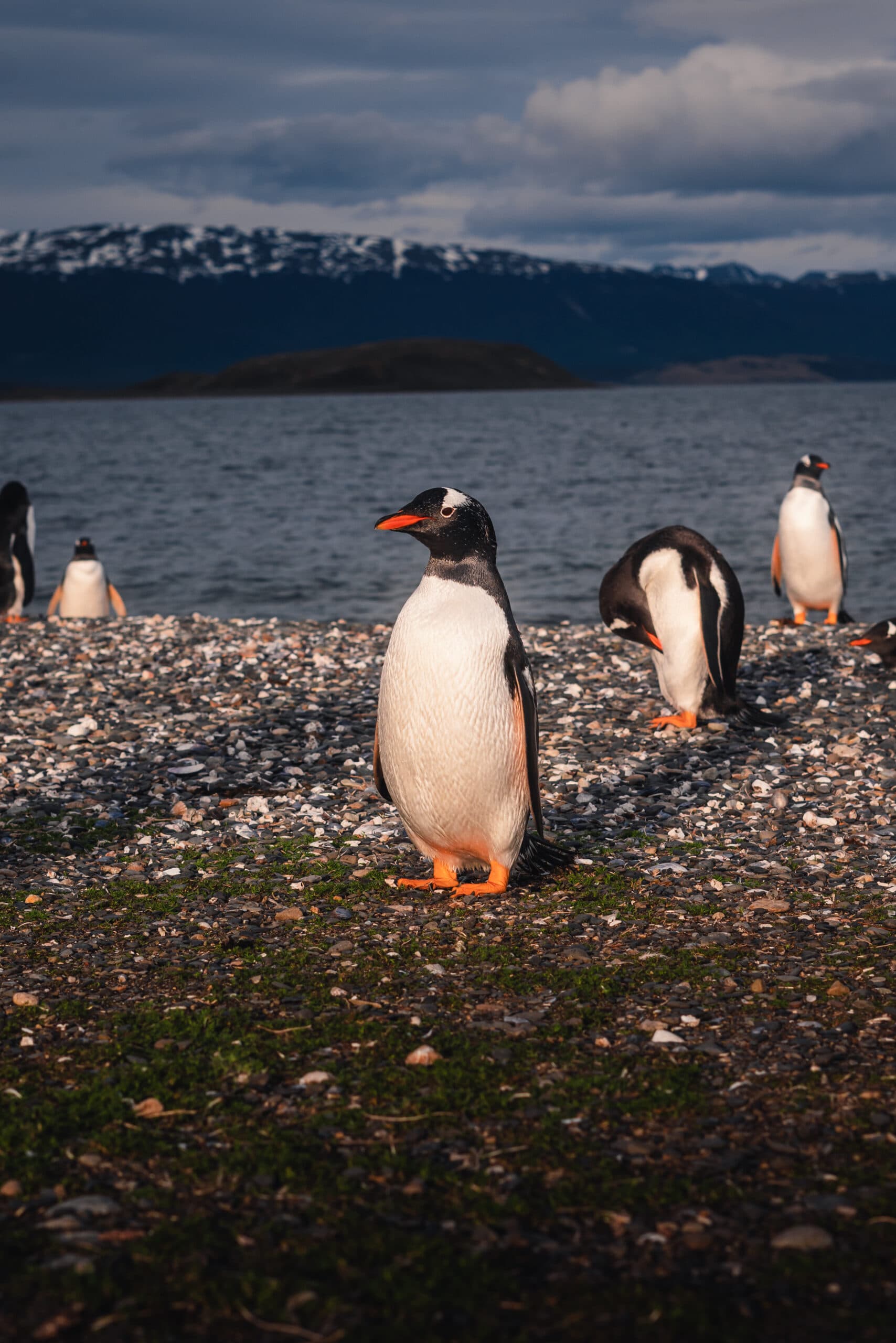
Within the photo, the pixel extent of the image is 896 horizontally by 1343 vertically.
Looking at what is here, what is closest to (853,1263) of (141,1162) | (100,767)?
(141,1162)

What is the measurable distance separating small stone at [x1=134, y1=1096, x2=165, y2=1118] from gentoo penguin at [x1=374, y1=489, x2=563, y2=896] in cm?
243

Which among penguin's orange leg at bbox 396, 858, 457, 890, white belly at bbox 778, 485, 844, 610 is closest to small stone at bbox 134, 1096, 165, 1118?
penguin's orange leg at bbox 396, 858, 457, 890

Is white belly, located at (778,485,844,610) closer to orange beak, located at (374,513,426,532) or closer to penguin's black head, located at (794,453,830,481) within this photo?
penguin's black head, located at (794,453,830,481)

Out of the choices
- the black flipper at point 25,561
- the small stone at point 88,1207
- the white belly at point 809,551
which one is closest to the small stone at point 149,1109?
the small stone at point 88,1207

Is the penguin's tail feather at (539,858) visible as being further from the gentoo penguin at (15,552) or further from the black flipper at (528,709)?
the gentoo penguin at (15,552)

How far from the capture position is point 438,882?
21.7 ft

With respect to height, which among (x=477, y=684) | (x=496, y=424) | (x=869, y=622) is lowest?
(x=869, y=622)

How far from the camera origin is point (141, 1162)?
3.87m

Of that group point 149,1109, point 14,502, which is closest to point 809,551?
point 14,502

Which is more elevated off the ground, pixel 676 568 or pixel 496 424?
pixel 496 424

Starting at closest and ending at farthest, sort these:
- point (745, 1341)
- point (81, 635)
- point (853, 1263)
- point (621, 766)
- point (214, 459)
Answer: point (745, 1341) < point (853, 1263) < point (621, 766) < point (81, 635) < point (214, 459)

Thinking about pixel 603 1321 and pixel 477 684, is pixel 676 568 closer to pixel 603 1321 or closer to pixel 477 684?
pixel 477 684

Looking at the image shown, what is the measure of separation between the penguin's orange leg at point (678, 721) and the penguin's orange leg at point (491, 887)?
3.77m

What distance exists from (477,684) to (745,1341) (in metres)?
3.51
